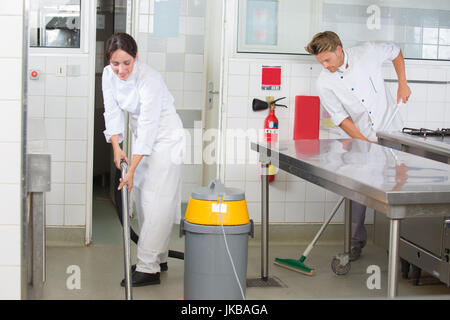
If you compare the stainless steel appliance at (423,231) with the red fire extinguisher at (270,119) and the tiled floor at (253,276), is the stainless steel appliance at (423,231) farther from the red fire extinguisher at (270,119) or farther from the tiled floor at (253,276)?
the red fire extinguisher at (270,119)

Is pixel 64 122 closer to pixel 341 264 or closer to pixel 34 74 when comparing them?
pixel 34 74

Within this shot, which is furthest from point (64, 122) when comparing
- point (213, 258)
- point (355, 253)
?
point (355, 253)

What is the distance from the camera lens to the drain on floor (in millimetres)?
3381

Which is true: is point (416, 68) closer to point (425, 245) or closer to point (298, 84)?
point (298, 84)

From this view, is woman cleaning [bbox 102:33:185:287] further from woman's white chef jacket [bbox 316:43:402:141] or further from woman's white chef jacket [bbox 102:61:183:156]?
woman's white chef jacket [bbox 316:43:402:141]

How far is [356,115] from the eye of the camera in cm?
384

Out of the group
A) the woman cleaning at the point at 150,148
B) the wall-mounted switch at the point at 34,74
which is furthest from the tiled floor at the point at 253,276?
the wall-mounted switch at the point at 34,74

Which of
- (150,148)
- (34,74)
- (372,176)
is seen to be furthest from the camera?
(34,74)

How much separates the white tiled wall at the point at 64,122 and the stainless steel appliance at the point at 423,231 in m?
1.90

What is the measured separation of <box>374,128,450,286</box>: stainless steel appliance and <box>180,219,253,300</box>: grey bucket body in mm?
986

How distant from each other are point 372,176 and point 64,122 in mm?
2427

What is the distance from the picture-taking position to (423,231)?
10.4 ft

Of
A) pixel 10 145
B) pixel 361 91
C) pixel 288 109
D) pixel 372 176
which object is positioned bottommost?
pixel 372 176

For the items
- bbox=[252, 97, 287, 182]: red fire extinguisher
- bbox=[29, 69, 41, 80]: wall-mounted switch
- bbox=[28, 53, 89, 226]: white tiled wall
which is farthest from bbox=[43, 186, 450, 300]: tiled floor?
bbox=[29, 69, 41, 80]: wall-mounted switch
